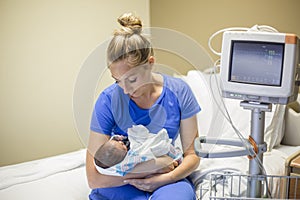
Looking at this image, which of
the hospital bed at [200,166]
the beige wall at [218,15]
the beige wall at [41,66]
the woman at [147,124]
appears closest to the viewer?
the woman at [147,124]

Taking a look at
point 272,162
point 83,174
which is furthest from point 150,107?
point 272,162

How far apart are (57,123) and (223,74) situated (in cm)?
154

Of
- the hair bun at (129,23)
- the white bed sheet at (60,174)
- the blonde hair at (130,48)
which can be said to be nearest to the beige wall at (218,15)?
the white bed sheet at (60,174)

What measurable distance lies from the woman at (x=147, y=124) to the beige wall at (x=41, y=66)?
0.99 m

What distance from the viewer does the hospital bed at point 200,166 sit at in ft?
5.07

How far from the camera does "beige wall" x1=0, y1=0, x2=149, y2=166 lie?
225 centimetres

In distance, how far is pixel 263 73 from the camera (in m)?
1.13

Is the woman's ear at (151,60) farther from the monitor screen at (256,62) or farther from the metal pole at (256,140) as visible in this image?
the metal pole at (256,140)

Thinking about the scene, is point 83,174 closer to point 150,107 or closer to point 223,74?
point 150,107

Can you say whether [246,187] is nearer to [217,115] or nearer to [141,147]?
[217,115]

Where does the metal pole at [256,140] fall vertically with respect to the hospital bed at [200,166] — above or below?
above

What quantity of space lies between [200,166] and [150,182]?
1.10 feet

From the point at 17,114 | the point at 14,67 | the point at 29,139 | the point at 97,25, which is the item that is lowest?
the point at 29,139

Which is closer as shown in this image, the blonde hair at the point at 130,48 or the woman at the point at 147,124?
the blonde hair at the point at 130,48
